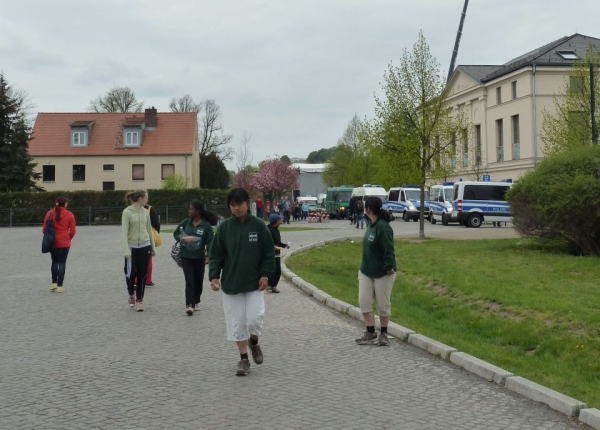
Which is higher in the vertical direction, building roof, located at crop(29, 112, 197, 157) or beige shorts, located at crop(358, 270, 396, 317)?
building roof, located at crop(29, 112, 197, 157)

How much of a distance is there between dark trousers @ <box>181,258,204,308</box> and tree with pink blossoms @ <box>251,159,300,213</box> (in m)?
74.5

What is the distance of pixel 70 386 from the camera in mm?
6848

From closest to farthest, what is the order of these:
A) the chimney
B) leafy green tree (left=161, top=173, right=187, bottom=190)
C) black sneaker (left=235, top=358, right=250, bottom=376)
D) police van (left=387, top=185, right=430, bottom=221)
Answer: black sneaker (left=235, top=358, right=250, bottom=376)
police van (left=387, top=185, right=430, bottom=221)
leafy green tree (left=161, top=173, right=187, bottom=190)
the chimney

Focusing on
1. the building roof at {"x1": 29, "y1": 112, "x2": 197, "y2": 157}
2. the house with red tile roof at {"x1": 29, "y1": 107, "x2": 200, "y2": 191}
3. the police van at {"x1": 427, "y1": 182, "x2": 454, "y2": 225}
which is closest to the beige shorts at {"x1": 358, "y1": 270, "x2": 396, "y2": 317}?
the police van at {"x1": 427, "y1": 182, "x2": 454, "y2": 225}

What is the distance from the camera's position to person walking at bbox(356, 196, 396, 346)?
29.2ft

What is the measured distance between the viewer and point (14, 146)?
55812 millimetres

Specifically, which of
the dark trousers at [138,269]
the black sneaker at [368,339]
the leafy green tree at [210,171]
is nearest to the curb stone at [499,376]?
the black sneaker at [368,339]

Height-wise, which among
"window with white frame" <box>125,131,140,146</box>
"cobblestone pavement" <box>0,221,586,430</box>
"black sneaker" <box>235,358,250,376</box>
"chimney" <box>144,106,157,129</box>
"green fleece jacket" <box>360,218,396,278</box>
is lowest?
"cobblestone pavement" <box>0,221,586,430</box>

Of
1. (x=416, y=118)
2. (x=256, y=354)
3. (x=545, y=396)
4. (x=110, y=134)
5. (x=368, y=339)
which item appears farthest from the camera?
(x=110, y=134)

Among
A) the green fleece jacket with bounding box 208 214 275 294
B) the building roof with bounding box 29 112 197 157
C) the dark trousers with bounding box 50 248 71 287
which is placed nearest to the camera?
the green fleece jacket with bounding box 208 214 275 294

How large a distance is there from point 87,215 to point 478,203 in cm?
2659

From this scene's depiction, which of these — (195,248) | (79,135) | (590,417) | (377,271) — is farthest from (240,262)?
(79,135)

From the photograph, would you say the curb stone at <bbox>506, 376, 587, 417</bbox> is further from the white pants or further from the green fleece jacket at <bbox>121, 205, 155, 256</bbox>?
the green fleece jacket at <bbox>121, 205, 155, 256</bbox>

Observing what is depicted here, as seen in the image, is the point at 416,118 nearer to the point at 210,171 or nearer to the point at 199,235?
the point at 199,235
